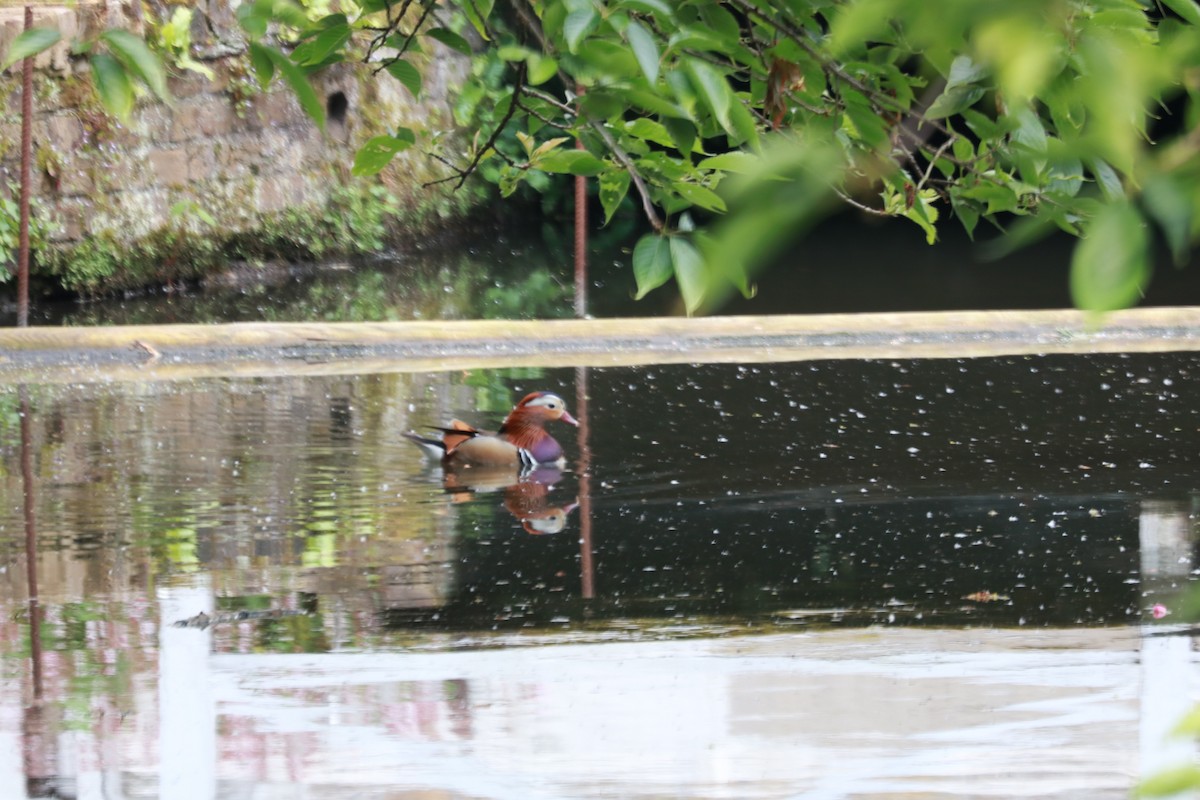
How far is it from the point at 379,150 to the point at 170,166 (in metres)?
8.77

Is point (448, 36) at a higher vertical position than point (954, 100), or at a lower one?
higher

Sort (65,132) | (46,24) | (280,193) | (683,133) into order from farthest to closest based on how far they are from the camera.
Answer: (280,193)
(65,132)
(46,24)
(683,133)

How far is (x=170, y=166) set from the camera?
34.1ft

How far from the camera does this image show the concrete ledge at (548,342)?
6969 millimetres

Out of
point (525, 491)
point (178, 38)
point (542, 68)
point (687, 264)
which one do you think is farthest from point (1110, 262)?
point (178, 38)

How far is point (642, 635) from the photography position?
12.5 ft

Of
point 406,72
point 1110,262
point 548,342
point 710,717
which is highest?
point 406,72

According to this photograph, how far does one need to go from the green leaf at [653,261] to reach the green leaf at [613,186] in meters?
0.45

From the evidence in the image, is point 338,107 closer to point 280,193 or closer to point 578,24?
point 280,193

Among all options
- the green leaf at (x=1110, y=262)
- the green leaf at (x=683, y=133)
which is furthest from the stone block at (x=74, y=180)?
the green leaf at (x=1110, y=262)

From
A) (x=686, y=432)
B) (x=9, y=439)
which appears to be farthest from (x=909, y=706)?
(x=9, y=439)

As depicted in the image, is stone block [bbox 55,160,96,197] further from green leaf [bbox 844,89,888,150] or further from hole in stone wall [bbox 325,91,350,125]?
green leaf [bbox 844,89,888,150]

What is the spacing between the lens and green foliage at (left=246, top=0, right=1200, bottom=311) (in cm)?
82

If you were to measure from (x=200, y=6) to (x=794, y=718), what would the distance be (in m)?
8.41
